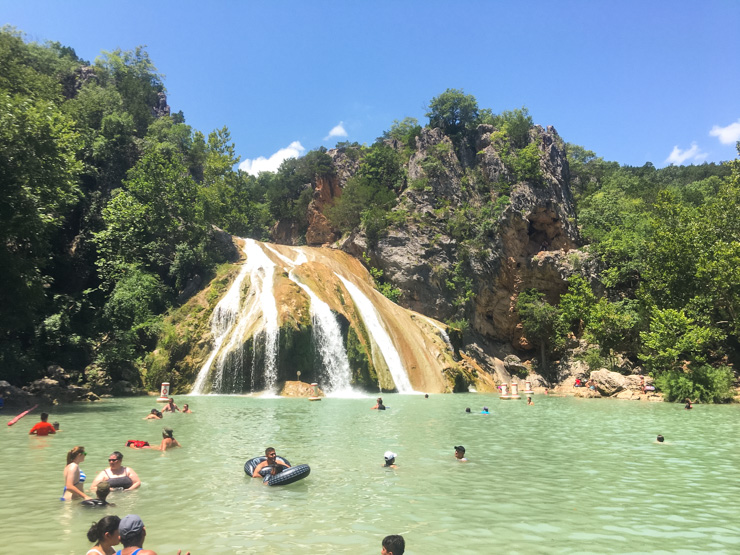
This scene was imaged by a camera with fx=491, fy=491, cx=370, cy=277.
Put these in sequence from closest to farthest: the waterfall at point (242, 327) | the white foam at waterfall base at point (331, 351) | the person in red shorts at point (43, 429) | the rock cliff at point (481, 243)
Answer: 1. the person in red shorts at point (43, 429)
2. the waterfall at point (242, 327)
3. the white foam at waterfall base at point (331, 351)
4. the rock cliff at point (481, 243)

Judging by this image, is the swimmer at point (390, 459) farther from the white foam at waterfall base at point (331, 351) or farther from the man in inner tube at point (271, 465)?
the white foam at waterfall base at point (331, 351)

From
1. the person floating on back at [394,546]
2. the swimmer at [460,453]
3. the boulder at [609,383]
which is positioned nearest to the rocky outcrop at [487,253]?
the boulder at [609,383]

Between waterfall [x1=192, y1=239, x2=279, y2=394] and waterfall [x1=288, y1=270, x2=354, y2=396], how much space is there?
2.70m

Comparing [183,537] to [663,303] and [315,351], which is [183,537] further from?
[663,303]

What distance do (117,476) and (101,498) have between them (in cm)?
102

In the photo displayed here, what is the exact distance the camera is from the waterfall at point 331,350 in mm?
28766

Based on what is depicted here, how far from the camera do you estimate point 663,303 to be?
34.9 meters

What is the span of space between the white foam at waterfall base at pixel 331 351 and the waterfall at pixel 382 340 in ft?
10.6

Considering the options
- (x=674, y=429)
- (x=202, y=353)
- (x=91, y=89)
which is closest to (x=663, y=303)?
(x=674, y=429)

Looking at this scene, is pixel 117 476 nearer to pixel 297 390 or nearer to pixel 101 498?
pixel 101 498

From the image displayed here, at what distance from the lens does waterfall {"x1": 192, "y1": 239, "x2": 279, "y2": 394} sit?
27.1m

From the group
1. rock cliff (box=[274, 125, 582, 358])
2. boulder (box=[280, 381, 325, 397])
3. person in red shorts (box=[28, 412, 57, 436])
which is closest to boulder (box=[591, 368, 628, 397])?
rock cliff (box=[274, 125, 582, 358])

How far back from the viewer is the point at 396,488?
881cm

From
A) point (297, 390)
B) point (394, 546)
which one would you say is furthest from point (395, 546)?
point (297, 390)
